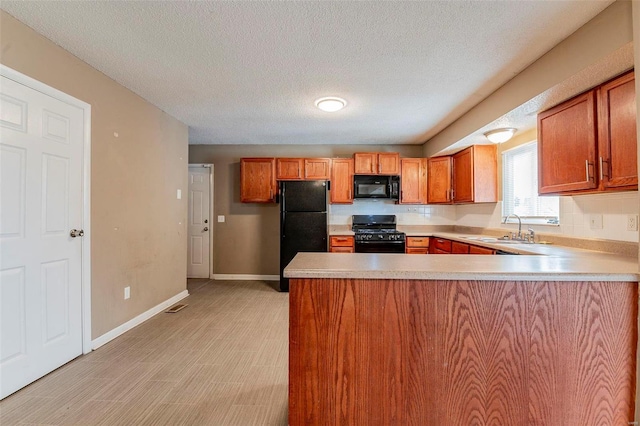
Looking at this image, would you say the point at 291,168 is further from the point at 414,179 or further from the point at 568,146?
the point at 568,146

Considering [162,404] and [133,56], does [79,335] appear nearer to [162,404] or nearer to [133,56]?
[162,404]

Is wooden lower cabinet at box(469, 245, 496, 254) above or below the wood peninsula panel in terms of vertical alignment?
above

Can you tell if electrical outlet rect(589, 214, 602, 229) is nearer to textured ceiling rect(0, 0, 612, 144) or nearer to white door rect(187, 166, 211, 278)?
textured ceiling rect(0, 0, 612, 144)

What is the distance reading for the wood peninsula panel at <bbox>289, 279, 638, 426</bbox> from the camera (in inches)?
51.3

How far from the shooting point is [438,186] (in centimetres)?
446

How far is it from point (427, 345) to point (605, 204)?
83.4 inches

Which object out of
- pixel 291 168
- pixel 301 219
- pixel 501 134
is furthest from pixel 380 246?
pixel 501 134

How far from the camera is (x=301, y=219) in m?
4.22

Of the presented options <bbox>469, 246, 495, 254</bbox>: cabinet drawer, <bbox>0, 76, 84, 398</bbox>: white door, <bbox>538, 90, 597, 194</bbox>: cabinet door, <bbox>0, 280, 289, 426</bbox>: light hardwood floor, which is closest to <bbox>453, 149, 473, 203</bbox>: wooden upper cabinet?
<bbox>469, 246, 495, 254</bbox>: cabinet drawer

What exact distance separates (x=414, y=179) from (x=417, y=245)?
1.06 meters

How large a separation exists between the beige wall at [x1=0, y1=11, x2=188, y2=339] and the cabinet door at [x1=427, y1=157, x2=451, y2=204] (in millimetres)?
3659

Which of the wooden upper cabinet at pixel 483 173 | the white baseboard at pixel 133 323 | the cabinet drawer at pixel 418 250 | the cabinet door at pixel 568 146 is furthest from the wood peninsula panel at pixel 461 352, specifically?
the cabinet drawer at pixel 418 250

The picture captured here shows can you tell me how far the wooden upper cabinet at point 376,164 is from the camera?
14.9ft

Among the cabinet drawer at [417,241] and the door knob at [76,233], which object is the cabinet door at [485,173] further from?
the door knob at [76,233]
